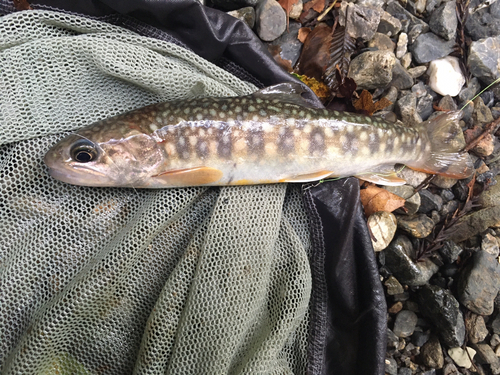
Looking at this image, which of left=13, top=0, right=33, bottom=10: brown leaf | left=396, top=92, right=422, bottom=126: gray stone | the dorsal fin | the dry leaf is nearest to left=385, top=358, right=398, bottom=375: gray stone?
left=396, top=92, right=422, bottom=126: gray stone

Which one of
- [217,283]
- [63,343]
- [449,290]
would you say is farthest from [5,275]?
[449,290]

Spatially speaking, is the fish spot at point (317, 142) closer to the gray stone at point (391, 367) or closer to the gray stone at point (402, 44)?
the gray stone at point (402, 44)

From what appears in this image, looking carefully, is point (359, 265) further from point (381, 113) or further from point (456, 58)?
point (456, 58)

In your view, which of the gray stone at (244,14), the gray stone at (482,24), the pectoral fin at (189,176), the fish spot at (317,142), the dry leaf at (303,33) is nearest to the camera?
the pectoral fin at (189,176)

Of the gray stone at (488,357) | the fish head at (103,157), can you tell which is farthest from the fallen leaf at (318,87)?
the gray stone at (488,357)

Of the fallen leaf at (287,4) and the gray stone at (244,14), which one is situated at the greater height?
the fallen leaf at (287,4)

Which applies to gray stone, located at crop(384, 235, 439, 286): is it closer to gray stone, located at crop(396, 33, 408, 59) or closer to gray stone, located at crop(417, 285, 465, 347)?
gray stone, located at crop(417, 285, 465, 347)

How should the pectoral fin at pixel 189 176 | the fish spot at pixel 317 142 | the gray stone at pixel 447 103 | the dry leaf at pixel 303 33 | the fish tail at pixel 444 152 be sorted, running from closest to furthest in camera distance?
the pectoral fin at pixel 189 176
the fish spot at pixel 317 142
the fish tail at pixel 444 152
the dry leaf at pixel 303 33
the gray stone at pixel 447 103
